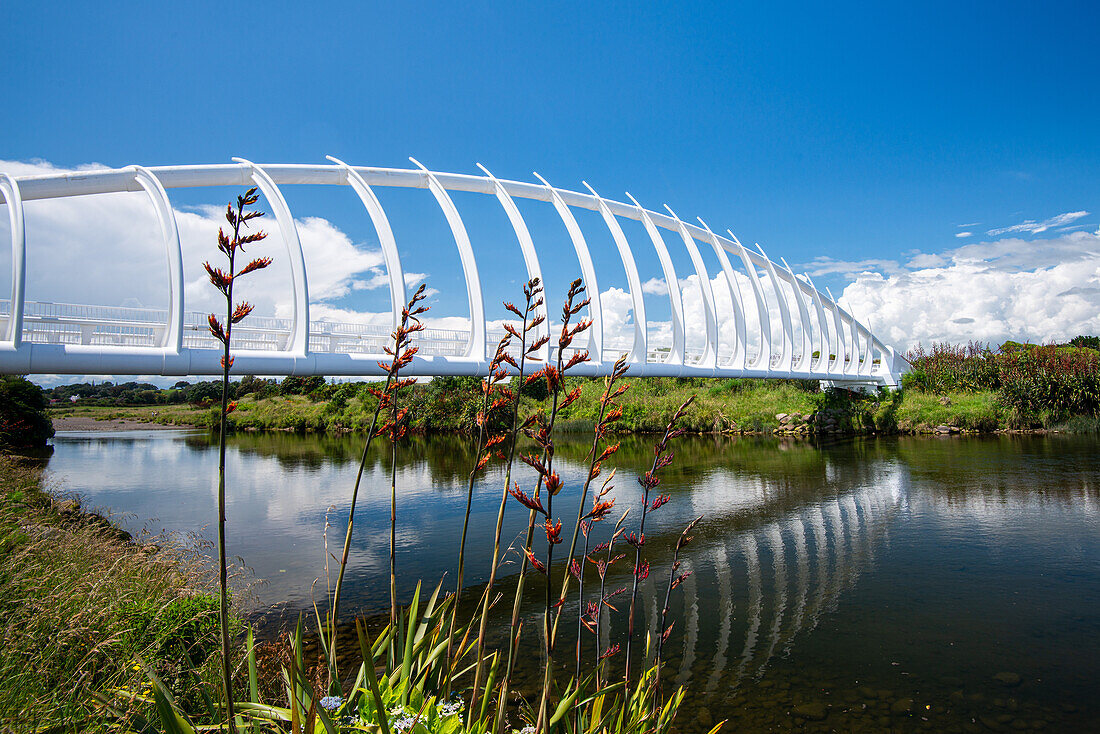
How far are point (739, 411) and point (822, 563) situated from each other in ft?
71.1

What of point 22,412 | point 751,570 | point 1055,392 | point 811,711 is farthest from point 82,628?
point 1055,392

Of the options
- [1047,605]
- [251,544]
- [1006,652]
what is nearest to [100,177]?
[251,544]

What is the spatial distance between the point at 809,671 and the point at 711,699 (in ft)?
3.43

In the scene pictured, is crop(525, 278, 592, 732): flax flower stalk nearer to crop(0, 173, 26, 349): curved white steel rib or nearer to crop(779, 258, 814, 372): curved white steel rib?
crop(0, 173, 26, 349): curved white steel rib

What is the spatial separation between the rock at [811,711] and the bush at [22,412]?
75.7 ft

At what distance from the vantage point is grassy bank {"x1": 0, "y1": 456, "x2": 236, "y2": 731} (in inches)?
106

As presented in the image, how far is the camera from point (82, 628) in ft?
10.3

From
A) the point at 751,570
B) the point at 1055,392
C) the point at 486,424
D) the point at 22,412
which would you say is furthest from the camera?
the point at 1055,392

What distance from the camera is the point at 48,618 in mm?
3328

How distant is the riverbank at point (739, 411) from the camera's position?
2438cm

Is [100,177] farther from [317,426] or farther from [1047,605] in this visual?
[317,426]

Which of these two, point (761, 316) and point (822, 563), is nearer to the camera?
point (822, 563)

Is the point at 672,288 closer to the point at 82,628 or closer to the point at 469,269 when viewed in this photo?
the point at 469,269

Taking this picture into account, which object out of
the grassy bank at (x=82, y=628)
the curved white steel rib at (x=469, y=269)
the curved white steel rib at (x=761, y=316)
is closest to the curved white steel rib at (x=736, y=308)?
the curved white steel rib at (x=761, y=316)
